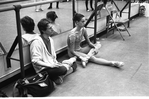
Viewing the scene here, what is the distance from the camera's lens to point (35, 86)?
268 centimetres

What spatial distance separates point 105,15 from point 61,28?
6.74 ft

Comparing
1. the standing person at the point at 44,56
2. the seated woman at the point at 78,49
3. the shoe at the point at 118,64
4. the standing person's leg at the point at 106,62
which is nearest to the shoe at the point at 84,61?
the seated woman at the point at 78,49

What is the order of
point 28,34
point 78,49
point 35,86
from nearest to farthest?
1. point 35,86
2. point 28,34
3. point 78,49

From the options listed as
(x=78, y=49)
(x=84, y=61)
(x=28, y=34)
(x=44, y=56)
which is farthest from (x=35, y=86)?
(x=78, y=49)

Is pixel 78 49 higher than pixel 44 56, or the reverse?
pixel 44 56

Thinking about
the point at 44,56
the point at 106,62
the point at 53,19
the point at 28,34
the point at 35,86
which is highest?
the point at 53,19

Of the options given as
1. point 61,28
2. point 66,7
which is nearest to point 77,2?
point 66,7

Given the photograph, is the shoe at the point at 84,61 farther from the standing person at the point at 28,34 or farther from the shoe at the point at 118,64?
the standing person at the point at 28,34

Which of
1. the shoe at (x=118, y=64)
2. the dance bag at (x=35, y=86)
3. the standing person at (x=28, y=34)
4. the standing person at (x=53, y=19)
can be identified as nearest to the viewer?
the dance bag at (x=35, y=86)

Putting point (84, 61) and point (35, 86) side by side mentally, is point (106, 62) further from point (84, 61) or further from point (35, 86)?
point (35, 86)

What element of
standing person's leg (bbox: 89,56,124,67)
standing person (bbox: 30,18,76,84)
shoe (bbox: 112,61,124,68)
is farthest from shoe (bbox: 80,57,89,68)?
standing person (bbox: 30,18,76,84)

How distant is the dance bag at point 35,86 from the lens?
8.65ft

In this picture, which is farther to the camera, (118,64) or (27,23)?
(118,64)

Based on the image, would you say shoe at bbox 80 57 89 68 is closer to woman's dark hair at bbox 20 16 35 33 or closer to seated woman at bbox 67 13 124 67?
seated woman at bbox 67 13 124 67
